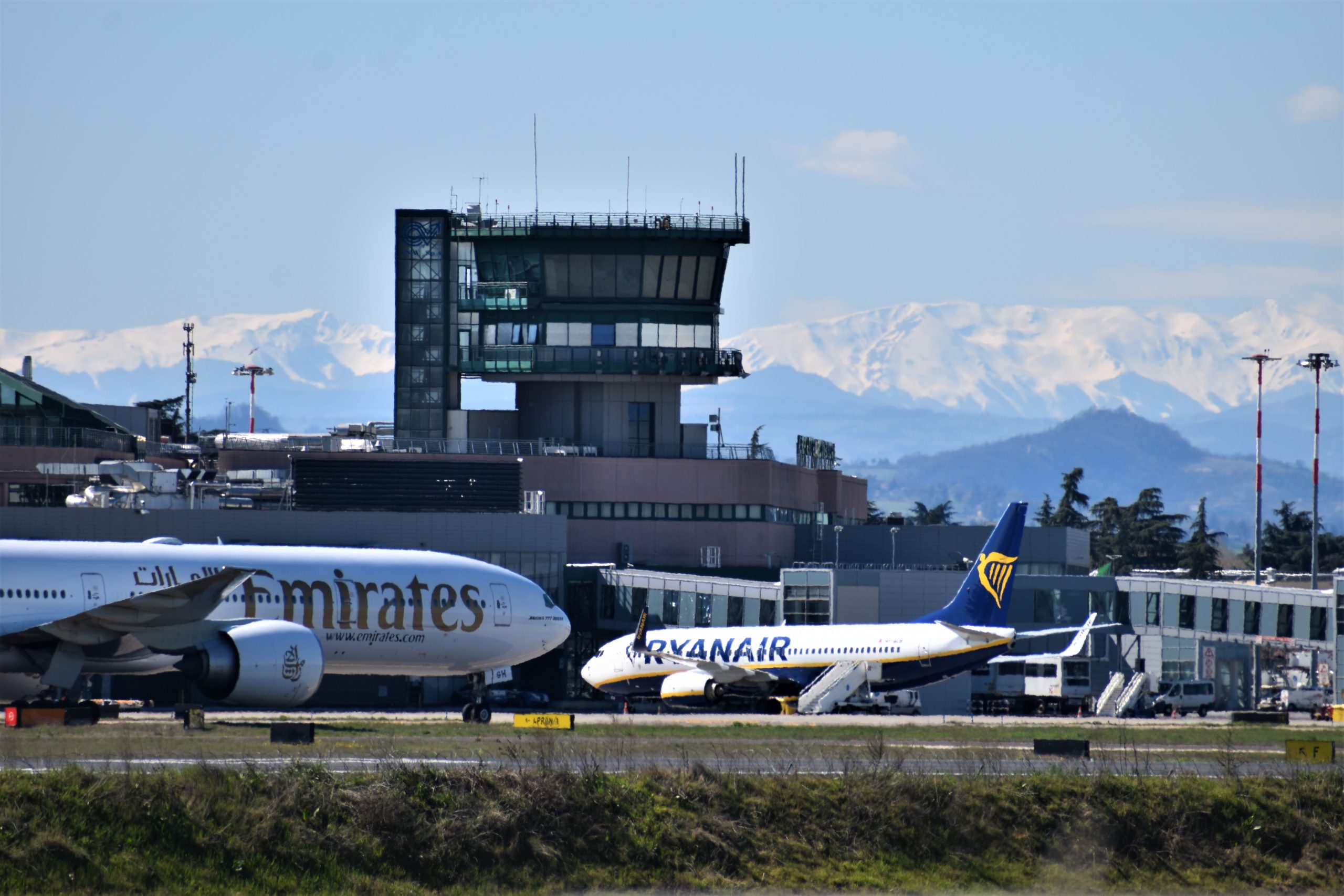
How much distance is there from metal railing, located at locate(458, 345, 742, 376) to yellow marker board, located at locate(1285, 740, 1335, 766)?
231 feet

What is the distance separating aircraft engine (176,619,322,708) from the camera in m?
43.6

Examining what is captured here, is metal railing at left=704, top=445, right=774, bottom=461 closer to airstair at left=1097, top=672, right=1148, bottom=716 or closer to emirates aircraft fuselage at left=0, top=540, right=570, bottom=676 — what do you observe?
airstair at left=1097, top=672, right=1148, bottom=716

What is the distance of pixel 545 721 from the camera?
4788 centimetres

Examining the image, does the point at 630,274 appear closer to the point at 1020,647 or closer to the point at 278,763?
the point at 1020,647

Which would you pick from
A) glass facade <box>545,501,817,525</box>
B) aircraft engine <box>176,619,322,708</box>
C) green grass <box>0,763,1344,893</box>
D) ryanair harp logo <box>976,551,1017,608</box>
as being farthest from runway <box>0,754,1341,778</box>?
glass facade <box>545,501,817,525</box>

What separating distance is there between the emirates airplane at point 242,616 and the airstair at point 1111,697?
1253 inches

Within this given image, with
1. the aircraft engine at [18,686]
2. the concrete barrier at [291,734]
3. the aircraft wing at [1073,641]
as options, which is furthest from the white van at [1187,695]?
the aircraft engine at [18,686]

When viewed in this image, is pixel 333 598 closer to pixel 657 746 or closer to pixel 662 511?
pixel 657 746

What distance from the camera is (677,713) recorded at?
65250 mm

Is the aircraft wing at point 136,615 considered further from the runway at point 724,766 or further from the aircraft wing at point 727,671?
the aircraft wing at point 727,671

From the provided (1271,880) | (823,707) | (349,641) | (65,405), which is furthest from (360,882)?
(65,405)

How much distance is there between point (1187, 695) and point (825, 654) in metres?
21.2

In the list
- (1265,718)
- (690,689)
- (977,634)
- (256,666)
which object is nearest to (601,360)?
(690,689)

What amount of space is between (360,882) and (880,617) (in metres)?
59.1
